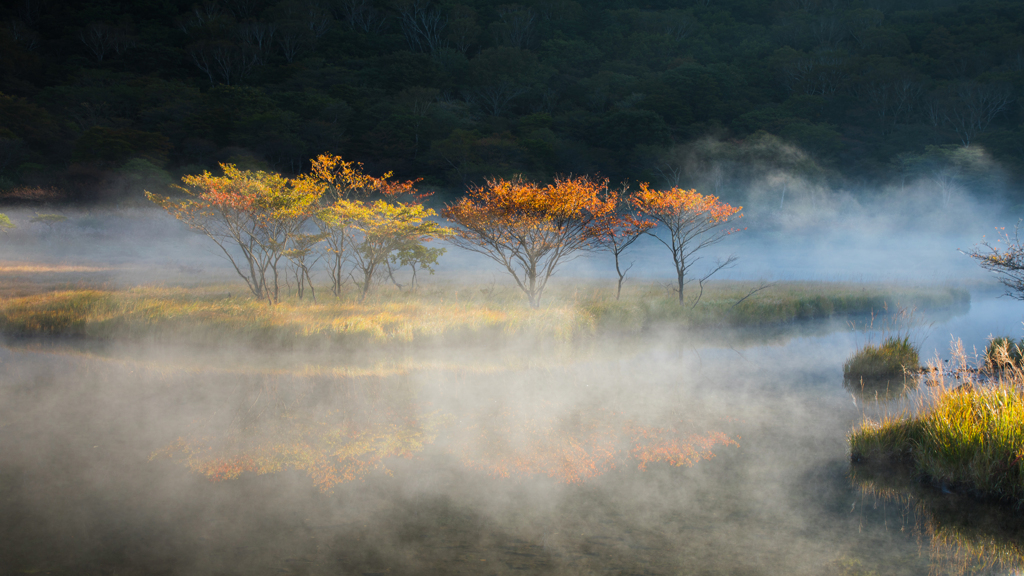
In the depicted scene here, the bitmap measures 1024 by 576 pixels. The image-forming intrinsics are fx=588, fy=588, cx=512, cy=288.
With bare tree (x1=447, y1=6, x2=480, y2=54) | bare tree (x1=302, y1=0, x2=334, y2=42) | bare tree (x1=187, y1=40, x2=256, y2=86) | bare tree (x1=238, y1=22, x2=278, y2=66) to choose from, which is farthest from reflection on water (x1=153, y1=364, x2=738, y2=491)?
bare tree (x1=302, y1=0, x2=334, y2=42)

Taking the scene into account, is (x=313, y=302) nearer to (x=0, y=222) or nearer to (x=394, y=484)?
(x=394, y=484)

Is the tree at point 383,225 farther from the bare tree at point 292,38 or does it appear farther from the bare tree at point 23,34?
the bare tree at point 23,34

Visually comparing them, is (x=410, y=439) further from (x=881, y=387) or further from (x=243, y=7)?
(x=243, y=7)

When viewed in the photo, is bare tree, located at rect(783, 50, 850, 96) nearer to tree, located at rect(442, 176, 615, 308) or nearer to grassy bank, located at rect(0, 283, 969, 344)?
grassy bank, located at rect(0, 283, 969, 344)

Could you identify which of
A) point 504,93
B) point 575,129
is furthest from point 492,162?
point 504,93

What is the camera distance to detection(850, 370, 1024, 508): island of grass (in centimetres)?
658

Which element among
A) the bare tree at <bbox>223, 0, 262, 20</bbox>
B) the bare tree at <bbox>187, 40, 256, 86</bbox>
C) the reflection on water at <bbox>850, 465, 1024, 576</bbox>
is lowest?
the reflection on water at <bbox>850, 465, 1024, 576</bbox>

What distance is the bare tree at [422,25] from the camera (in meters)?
100

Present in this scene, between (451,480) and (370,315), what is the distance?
11.2 meters

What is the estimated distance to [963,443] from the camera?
23.1 ft

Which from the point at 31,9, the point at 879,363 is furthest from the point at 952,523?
the point at 31,9

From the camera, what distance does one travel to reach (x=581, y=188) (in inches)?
785

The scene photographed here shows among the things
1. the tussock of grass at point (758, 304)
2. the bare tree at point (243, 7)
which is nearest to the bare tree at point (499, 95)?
the tussock of grass at point (758, 304)

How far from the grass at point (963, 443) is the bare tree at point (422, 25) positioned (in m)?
99.4
